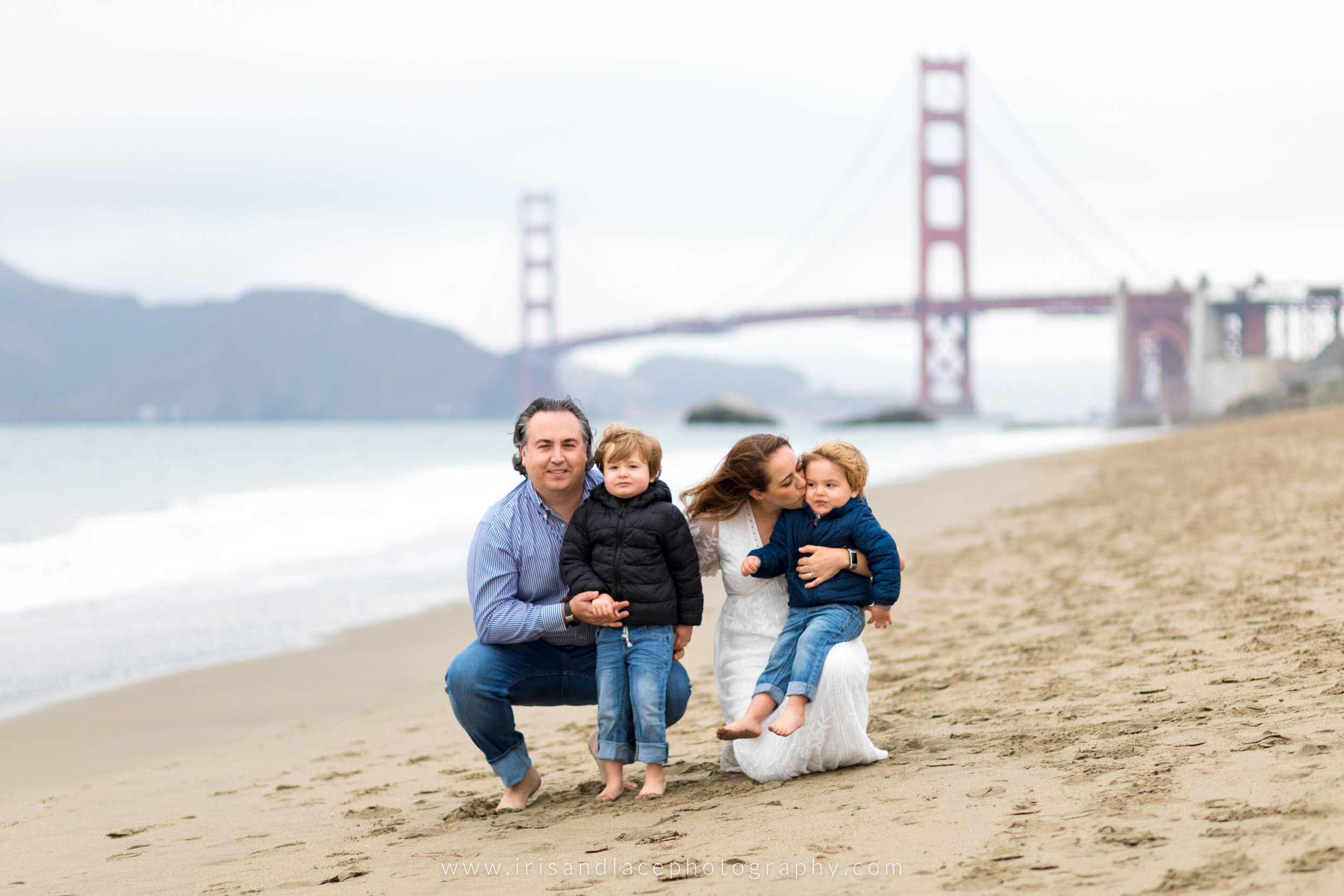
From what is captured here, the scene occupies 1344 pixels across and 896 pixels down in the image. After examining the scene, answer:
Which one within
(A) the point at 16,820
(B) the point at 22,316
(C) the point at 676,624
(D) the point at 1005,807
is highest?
(B) the point at 22,316

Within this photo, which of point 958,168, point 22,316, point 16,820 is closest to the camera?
point 16,820

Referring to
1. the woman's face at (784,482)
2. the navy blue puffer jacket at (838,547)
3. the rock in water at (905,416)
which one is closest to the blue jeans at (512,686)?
the navy blue puffer jacket at (838,547)

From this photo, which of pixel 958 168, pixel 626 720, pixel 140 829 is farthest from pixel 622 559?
pixel 958 168

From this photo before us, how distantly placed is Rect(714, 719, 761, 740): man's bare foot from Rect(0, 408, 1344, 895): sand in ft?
0.42

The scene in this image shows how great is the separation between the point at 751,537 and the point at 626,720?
0.49 meters

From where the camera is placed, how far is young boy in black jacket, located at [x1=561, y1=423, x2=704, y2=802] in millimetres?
2500

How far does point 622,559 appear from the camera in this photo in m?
2.50

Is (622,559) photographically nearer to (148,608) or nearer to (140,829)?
Result: (140,829)

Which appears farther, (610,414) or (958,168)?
(610,414)

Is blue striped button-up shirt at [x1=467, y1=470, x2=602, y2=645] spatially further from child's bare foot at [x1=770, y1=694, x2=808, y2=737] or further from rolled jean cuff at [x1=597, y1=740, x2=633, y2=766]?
child's bare foot at [x1=770, y1=694, x2=808, y2=737]

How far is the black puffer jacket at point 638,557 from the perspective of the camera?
8.19 feet

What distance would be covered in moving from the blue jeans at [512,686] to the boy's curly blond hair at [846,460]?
1.87 feet

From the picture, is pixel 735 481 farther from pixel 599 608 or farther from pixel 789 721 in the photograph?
pixel 789 721

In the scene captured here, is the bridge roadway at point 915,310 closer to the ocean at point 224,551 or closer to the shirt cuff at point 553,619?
the ocean at point 224,551
